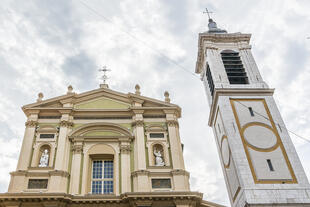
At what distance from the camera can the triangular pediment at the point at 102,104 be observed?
1902 centimetres

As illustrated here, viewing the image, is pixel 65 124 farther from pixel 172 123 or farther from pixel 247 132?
pixel 247 132

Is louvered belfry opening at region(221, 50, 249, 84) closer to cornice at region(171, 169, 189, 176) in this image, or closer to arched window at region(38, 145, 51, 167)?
cornice at region(171, 169, 189, 176)

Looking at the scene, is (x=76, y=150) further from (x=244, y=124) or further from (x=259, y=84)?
(x=259, y=84)

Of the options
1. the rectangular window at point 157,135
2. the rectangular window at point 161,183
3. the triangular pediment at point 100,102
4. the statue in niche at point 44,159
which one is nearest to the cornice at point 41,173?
the statue in niche at point 44,159

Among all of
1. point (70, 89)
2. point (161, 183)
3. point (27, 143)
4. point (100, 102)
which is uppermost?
point (70, 89)

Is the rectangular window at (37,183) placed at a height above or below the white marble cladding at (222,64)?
below

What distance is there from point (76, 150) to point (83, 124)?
1.78 m

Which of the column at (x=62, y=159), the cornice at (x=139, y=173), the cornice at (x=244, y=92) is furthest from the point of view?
the cornice at (x=244, y=92)

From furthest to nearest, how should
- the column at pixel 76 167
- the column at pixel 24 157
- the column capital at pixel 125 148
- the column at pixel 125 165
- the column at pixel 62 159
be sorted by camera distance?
the column capital at pixel 125 148 → the column at pixel 125 165 → the column at pixel 76 167 → the column at pixel 62 159 → the column at pixel 24 157

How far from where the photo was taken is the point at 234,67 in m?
23.8

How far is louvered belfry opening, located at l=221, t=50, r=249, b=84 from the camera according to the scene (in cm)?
2292

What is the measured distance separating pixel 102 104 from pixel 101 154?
365 centimetres

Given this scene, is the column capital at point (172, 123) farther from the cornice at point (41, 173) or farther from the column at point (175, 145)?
the cornice at point (41, 173)

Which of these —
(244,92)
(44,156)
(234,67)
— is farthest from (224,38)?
(44,156)
